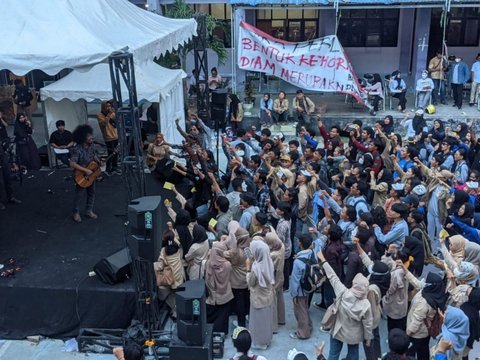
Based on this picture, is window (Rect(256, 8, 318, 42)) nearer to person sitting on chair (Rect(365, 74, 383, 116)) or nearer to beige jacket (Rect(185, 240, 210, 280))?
person sitting on chair (Rect(365, 74, 383, 116))

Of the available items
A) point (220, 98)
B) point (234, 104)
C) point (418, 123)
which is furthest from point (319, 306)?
point (234, 104)

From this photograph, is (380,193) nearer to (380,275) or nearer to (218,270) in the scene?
(380,275)

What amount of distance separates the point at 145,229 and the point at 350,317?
93.3 inches

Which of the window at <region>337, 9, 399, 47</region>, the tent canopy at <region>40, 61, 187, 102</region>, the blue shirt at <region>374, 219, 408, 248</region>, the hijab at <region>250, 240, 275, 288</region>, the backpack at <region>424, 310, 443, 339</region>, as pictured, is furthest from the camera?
the window at <region>337, 9, 399, 47</region>

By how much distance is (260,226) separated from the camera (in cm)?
706

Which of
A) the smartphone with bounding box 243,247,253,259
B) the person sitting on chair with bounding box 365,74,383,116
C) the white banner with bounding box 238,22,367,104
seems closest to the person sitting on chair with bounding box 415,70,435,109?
the person sitting on chair with bounding box 365,74,383,116

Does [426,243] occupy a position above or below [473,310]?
below

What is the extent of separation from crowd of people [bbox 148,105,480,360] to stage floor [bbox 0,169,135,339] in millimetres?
867

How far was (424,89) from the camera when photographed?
52.4ft

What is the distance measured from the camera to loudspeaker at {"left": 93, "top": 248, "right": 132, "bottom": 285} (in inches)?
288

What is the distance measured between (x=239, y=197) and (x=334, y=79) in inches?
277

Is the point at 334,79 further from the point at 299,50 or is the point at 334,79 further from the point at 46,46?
the point at 46,46

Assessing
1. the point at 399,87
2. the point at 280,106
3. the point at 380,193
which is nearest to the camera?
the point at 380,193

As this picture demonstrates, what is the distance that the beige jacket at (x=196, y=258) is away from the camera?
23.0 feet
